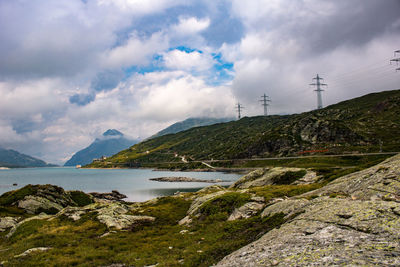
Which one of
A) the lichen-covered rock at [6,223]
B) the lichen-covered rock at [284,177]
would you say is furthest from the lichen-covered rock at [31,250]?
the lichen-covered rock at [284,177]

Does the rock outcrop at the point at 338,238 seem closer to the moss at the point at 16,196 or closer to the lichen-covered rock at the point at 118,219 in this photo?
the lichen-covered rock at the point at 118,219

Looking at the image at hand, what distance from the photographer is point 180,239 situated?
1197 inches

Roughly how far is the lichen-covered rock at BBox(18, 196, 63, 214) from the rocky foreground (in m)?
7.40

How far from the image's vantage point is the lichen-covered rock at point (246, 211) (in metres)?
32.0

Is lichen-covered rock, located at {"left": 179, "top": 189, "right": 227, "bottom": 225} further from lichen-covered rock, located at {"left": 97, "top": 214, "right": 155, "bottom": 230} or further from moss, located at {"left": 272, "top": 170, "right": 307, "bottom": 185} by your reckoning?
moss, located at {"left": 272, "top": 170, "right": 307, "bottom": 185}

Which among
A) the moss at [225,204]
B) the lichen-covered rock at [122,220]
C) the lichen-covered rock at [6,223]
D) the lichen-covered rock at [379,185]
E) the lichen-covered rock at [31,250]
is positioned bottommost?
the lichen-covered rock at [6,223]

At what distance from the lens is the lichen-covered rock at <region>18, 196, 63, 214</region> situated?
67375 mm

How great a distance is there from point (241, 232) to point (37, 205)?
6741 centimetres

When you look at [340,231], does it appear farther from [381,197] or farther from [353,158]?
[353,158]

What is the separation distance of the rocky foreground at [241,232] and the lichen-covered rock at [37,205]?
7.40 m

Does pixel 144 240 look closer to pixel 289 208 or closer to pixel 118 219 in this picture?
pixel 118 219

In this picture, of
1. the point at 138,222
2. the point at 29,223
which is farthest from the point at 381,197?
the point at 29,223

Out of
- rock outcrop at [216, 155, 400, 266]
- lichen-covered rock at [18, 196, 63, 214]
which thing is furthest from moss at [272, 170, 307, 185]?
lichen-covered rock at [18, 196, 63, 214]

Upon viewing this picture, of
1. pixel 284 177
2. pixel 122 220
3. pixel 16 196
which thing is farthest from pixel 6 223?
pixel 284 177
